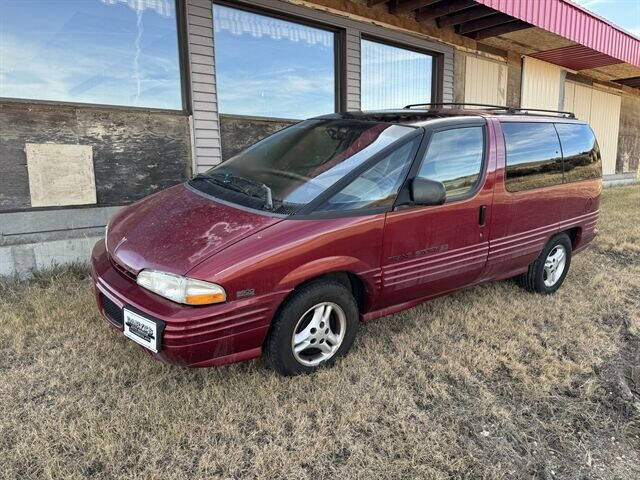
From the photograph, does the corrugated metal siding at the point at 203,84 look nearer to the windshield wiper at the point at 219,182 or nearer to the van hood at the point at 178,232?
the windshield wiper at the point at 219,182

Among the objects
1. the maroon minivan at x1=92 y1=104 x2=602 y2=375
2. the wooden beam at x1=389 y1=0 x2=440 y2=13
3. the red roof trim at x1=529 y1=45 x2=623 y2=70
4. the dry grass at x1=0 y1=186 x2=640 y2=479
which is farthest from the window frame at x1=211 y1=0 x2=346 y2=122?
the red roof trim at x1=529 y1=45 x2=623 y2=70

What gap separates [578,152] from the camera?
14.8ft

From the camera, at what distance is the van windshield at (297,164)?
116 inches

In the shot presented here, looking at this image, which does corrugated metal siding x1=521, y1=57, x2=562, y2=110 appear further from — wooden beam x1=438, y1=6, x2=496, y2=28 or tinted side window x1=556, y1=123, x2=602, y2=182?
tinted side window x1=556, y1=123, x2=602, y2=182

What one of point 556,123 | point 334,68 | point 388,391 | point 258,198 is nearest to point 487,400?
point 388,391

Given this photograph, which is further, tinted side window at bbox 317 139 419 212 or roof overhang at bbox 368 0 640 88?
roof overhang at bbox 368 0 640 88

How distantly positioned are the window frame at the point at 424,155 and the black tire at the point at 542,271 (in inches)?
48.9

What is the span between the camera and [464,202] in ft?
11.2

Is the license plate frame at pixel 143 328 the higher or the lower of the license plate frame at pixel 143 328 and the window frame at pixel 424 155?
the lower

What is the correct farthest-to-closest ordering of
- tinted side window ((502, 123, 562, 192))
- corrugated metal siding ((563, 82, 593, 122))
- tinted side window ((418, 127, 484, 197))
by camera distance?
1. corrugated metal siding ((563, 82, 593, 122))
2. tinted side window ((502, 123, 562, 192))
3. tinted side window ((418, 127, 484, 197))

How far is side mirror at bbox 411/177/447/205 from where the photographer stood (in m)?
3.00

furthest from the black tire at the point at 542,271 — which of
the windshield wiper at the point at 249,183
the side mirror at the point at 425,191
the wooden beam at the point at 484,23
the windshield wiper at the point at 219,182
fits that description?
the wooden beam at the point at 484,23

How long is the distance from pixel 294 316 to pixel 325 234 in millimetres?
501

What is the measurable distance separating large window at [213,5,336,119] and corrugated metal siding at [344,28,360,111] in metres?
0.24
